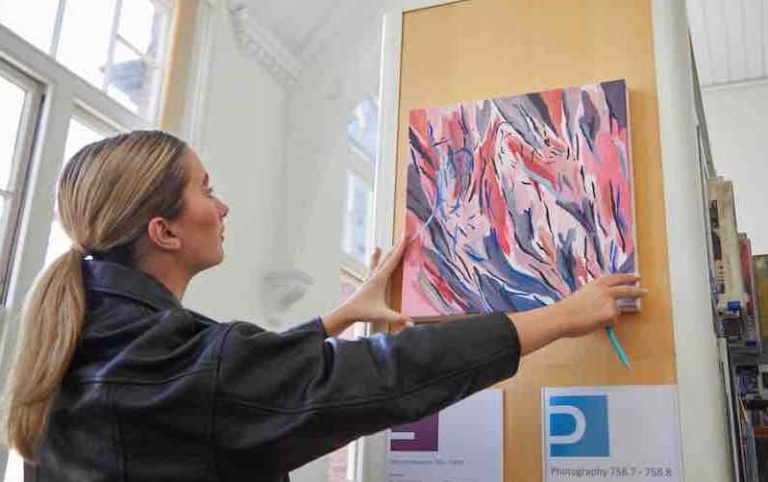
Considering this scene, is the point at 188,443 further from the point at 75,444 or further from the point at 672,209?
the point at 672,209

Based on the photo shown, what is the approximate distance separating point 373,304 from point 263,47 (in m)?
2.70

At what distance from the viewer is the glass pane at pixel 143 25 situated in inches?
119

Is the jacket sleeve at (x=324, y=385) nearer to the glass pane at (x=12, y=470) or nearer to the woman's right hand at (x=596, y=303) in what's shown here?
the woman's right hand at (x=596, y=303)

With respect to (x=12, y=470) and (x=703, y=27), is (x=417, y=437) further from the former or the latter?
(x=703, y=27)

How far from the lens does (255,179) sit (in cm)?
354

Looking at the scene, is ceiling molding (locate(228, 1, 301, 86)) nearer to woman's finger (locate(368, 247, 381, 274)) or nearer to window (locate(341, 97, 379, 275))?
window (locate(341, 97, 379, 275))

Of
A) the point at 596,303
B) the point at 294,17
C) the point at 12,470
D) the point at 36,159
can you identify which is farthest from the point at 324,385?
the point at 294,17

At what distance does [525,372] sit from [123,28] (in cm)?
251

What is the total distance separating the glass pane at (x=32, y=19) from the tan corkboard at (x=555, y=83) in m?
1.74

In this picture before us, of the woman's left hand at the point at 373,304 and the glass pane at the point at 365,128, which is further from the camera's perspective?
the glass pane at the point at 365,128

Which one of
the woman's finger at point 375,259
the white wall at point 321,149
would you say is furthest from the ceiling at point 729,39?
the woman's finger at point 375,259

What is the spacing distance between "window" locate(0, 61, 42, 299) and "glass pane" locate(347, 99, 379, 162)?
2.23 meters

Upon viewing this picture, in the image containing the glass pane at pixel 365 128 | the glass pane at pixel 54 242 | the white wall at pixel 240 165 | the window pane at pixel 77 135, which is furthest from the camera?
the glass pane at pixel 365 128

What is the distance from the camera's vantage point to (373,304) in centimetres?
115
